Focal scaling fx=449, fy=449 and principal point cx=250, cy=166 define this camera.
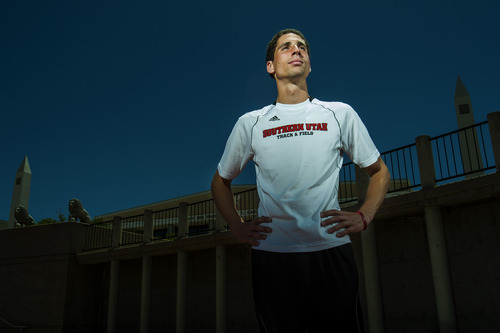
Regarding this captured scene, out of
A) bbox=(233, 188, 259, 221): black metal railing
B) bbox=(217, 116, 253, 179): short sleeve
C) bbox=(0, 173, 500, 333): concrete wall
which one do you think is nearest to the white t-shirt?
bbox=(217, 116, 253, 179): short sleeve

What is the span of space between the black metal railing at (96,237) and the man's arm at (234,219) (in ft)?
65.4

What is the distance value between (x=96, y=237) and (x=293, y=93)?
68.0 ft

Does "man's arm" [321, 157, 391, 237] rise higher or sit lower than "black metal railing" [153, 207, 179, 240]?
lower

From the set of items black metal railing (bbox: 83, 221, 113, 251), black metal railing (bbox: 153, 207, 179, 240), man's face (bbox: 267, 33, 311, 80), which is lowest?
man's face (bbox: 267, 33, 311, 80)

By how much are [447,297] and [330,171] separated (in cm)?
1022

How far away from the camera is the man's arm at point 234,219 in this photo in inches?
77.4

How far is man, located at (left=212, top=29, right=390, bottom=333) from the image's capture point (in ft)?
6.16

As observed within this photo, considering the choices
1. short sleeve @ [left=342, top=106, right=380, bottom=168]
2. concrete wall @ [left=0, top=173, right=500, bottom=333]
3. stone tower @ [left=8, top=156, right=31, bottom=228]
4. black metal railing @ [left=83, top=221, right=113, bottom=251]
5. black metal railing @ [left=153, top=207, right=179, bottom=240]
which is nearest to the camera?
short sleeve @ [left=342, top=106, right=380, bottom=168]

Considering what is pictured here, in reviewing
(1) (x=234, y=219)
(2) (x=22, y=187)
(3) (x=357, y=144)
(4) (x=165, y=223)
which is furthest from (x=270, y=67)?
(4) (x=165, y=223)

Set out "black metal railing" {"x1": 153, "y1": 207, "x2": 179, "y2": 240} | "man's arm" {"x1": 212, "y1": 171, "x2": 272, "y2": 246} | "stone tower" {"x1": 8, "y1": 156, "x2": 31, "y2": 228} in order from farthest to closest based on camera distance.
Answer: "black metal railing" {"x1": 153, "y1": 207, "x2": 179, "y2": 240}
"stone tower" {"x1": 8, "y1": 156, "x2": 31, "y2": 228}
"man's arm" {"x1": 212, "y1": 171, "x2": 272, "y2": 246}

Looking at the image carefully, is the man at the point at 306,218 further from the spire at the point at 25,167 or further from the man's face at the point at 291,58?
the spire at the point at 25,167

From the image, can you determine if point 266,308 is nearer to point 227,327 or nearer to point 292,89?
point 292,89

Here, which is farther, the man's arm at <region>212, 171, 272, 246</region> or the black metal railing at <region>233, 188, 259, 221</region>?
the black metal railing at <region>233, 188, 259, 221</region>

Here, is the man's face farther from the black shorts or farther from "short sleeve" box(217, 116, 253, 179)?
the black shorts
